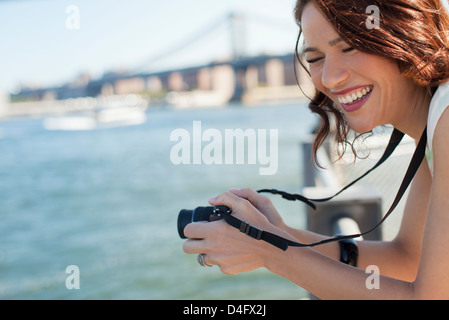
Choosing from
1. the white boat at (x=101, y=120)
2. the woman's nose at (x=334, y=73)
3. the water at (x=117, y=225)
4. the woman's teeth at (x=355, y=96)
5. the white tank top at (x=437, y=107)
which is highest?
the white boat at (x=101, y=120)

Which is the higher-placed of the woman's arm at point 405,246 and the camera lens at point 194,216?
the camera lens at point 194,216

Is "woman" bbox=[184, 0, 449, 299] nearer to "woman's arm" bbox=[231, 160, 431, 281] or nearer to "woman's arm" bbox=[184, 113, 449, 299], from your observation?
"woman's arm" bbox=[184, 113, 449, 299]

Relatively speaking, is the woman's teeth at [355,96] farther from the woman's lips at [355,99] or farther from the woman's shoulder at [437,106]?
the woman's shoulder at [437,106]

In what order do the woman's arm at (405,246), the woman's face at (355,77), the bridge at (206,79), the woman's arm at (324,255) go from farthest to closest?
the bridge at (206,79) → the woman's arm at (405,246) → the woman's face at (355,77) → the woman's arm at (324,255)

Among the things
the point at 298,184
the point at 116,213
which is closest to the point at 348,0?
the point at 116,213

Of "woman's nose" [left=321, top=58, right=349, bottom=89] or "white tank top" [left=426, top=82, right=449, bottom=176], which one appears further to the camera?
"woman's nose" [left=321, top=58, right=349, bottom=89]

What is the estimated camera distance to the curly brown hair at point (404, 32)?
31.8 inches

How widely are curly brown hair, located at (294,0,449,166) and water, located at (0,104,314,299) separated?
2.50 metres

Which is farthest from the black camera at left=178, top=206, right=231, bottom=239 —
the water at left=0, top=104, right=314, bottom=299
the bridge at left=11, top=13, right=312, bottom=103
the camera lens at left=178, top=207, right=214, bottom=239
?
the bridge at left=11, top=13, right=312, bottom=103

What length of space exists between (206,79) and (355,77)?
40.9 metres

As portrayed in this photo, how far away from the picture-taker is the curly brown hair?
0.81 m

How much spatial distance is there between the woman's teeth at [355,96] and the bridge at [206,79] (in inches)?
975

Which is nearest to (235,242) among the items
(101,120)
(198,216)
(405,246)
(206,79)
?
(198,216)

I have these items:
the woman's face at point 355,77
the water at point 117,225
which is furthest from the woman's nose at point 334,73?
the water at point 117,225
